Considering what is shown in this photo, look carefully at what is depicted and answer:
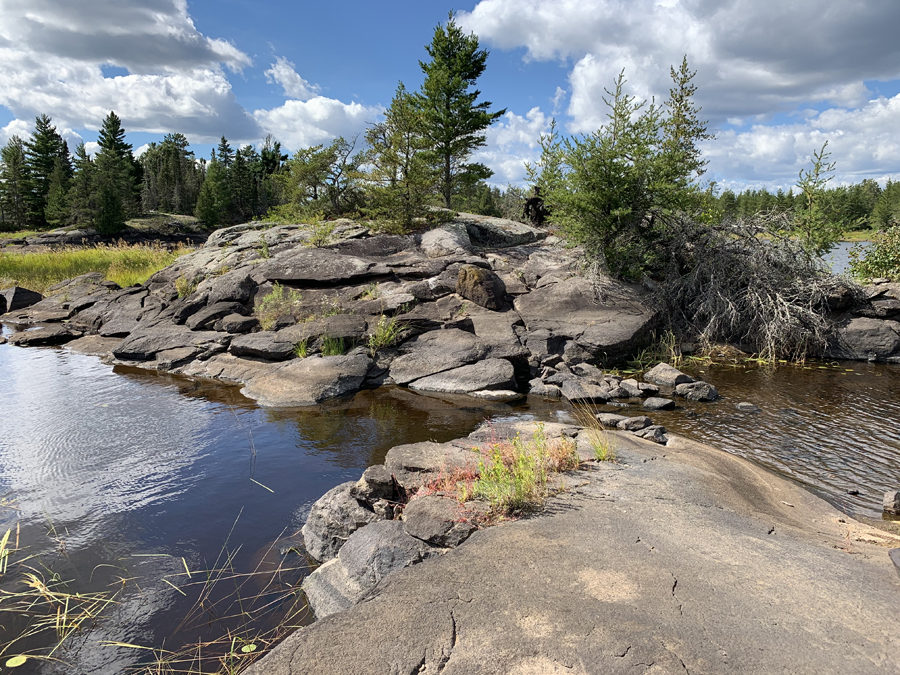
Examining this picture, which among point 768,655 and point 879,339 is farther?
point 879,339

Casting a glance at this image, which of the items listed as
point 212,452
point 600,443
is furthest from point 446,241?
point 600,443

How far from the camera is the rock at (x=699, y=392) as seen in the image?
10734mm

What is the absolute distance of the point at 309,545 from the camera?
544 cm

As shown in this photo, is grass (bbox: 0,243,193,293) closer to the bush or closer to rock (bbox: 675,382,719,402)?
rock (bbox: 675,382,719,402)

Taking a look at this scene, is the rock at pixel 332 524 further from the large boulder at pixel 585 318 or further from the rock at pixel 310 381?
the large boulder at pixel 585 318

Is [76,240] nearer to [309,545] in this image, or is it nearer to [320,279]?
[320,279]

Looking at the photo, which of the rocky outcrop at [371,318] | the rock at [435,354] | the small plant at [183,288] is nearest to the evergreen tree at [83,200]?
the rocky outcrop at [371,318]

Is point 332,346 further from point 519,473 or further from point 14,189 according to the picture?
point 14,189

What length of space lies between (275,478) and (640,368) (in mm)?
9575

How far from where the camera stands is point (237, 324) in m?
14.8

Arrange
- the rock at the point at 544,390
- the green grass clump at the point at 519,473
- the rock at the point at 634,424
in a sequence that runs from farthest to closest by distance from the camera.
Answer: the rock at the point at 544,390, the rock at the point at 634,424, the green grass clump at the point at 519,473

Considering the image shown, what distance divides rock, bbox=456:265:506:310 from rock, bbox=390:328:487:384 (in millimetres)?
1974

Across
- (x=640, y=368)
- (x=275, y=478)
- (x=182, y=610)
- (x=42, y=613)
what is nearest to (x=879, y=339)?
(x=640, y=368)

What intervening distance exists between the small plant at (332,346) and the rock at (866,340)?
13343mm
